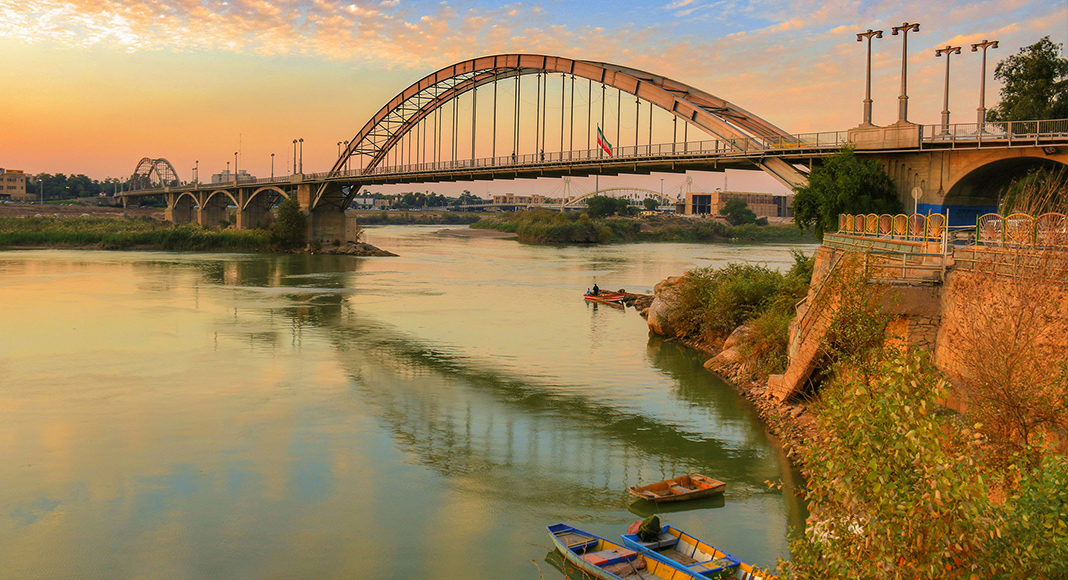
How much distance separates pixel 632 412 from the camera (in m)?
14.7

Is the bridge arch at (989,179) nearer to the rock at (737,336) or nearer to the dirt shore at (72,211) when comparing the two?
the rock at (737,336)

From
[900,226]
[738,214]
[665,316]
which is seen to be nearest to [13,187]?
[738,214]

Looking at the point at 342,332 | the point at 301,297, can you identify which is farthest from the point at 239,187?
the point at 342,332

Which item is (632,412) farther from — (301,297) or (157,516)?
(301,297)

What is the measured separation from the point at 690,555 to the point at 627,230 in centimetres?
7935

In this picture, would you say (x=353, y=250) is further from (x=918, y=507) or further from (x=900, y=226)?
(x=918, y=507)

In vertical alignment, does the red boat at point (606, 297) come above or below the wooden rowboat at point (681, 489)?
above

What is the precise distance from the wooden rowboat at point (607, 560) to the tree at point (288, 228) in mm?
50268

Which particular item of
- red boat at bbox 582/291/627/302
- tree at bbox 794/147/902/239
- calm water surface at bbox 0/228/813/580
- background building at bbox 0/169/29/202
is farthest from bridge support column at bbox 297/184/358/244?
background building at bbox 0/169/29/202

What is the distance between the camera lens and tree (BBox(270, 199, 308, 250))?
2188 inches

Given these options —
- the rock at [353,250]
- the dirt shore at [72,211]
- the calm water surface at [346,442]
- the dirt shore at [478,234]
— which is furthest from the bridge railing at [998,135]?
the dirt shore at [72,211]

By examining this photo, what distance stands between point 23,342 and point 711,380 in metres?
16.6

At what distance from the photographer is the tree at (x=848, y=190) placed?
67.7ft

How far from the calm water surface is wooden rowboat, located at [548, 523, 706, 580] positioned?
0.32 m
